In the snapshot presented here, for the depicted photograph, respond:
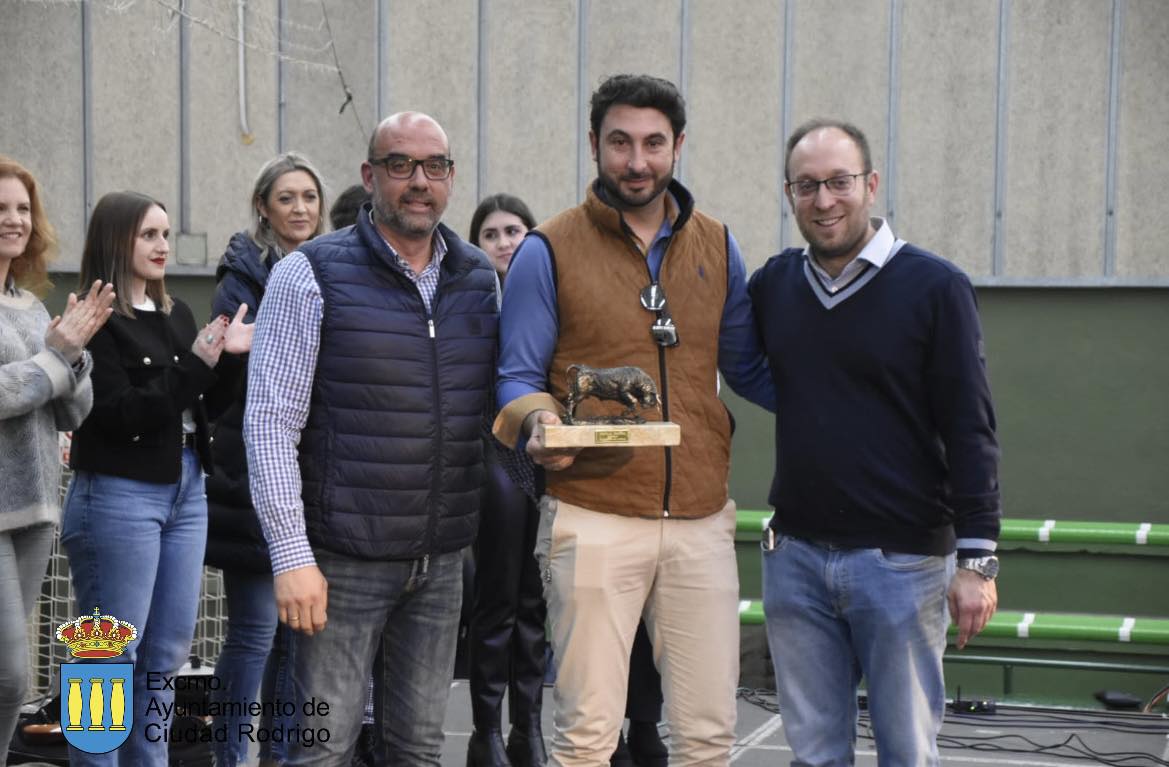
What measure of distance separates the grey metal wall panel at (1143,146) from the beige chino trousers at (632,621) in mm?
5352

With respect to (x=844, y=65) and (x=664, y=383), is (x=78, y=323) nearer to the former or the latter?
(x=664, y=383)

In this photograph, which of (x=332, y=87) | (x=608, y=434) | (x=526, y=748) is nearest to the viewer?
(x=608, y=434)

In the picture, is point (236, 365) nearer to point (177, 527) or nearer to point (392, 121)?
point (177, 527)

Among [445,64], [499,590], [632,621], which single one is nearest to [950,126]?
[445,64]

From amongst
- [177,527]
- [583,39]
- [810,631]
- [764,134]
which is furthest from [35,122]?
[810,631]

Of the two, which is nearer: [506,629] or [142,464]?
[142,464]

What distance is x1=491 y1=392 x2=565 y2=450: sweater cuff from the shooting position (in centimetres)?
Result: 315

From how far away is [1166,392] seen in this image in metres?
Result: 7.76

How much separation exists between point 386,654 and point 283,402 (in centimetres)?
67

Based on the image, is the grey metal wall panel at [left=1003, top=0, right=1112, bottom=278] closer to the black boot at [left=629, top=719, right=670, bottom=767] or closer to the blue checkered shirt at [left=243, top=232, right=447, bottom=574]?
the black boot at [left=629, top=719, right=670, bottom=767]

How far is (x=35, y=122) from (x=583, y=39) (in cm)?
328

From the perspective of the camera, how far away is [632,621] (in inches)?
128

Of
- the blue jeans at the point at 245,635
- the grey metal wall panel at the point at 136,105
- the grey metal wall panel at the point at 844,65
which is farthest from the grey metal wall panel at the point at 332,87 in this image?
the blue jeans at the point at 245,635

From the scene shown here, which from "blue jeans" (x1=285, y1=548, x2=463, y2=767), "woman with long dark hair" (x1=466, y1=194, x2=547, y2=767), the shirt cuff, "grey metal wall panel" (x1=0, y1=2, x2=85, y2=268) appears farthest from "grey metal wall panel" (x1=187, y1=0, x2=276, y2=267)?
the shirt cuff
